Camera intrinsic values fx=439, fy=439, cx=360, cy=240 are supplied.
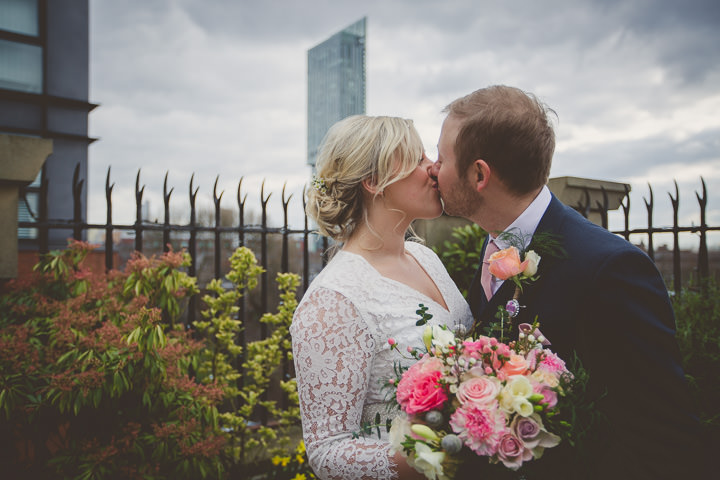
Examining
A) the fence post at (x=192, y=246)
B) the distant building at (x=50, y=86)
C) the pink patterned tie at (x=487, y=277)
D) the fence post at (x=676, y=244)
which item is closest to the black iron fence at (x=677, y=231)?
the fence post at (x=676, y=244)

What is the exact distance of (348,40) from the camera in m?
37.3

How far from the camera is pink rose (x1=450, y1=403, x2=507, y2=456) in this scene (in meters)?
1.19

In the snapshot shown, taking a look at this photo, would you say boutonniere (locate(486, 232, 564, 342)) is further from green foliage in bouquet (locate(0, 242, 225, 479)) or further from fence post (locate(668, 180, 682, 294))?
fence post (locate(668, 180, 682, 294))

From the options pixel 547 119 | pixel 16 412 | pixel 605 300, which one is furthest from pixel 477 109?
pixel 16 412

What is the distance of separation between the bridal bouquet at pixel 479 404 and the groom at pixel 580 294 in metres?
0.15

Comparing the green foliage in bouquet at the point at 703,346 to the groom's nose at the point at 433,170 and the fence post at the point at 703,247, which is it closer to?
the fence post at the point at 703,247

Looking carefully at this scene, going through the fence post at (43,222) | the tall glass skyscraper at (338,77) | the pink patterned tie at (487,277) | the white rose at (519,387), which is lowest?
the white rose at (519,387)

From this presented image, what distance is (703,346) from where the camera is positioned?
9.99 ft

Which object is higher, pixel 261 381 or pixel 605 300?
pixel 605 300

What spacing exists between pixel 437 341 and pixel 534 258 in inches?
23.0

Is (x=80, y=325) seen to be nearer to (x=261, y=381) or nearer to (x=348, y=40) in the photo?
(x=261, y=381)

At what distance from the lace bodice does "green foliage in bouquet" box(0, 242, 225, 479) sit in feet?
4.57

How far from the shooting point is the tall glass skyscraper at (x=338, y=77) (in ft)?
124

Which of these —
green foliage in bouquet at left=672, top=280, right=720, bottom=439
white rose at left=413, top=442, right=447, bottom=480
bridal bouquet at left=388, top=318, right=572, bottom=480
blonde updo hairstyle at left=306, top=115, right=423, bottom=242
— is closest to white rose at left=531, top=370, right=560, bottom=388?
bridal bouquet at left=388, top=318, right=572, bottom=480
